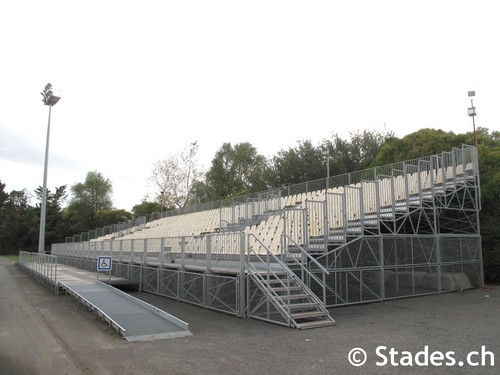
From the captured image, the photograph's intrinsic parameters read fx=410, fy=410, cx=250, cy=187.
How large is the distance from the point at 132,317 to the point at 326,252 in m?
5.90

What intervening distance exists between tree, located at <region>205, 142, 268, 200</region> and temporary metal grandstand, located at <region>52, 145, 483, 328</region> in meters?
43.6

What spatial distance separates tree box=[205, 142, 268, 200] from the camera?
65062 millimetres

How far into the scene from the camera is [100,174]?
96.9 metres

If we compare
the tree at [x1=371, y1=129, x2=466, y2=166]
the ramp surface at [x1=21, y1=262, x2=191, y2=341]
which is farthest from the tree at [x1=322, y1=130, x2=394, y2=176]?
the ramp surface at [x1=21, y1=262, x2=191, y2=341]

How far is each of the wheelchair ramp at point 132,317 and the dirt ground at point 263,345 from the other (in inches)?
10.7

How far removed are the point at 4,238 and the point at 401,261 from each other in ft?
238

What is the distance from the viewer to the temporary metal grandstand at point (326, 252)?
11.2 meters

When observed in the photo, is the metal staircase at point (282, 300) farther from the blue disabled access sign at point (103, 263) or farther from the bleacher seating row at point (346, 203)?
the blue disabled access sign at point (103, 263)

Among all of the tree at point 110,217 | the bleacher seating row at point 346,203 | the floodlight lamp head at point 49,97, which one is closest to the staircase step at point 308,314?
the bleacher seating row at point 346,203

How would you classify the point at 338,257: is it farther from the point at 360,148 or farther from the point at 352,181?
the point at 360,148

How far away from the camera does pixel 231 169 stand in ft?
225

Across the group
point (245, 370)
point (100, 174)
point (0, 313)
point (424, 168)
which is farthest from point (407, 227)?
point (100, 174)

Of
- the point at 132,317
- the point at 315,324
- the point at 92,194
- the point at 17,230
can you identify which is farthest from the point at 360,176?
the point at 92,194

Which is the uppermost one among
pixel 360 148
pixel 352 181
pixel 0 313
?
pixel 360 148
